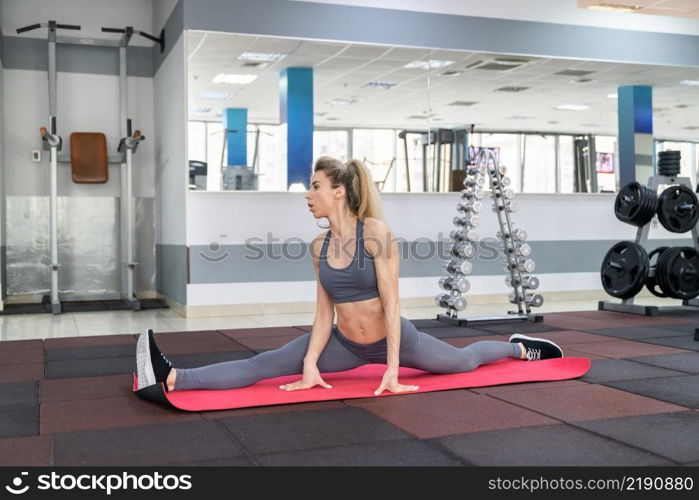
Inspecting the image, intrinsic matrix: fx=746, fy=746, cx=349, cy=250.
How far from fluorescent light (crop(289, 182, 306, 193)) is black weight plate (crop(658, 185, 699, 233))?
3265mm

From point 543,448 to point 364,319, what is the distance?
99 cm

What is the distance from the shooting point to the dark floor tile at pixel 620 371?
12.2 ft

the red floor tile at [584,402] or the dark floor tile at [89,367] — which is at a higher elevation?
the red floor tile at [584,402]

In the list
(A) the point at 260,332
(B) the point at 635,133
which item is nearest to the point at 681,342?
(A) the point at 260,332

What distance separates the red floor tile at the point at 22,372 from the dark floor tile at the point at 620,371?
9.25ft

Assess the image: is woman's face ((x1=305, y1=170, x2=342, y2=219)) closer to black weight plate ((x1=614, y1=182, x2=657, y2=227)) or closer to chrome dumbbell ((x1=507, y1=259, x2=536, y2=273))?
chrome dumbbell ((x1=507, y1=259, x2=536, y2=273))

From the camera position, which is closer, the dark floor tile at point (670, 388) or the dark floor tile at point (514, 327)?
the dark floor tile at point (670, 388)

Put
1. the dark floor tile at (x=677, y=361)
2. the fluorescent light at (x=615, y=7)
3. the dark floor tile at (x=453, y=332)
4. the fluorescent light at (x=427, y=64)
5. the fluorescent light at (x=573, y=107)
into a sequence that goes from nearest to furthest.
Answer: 1. the dark floor tile at (x=677, y=361)
2. the dark floor tile at (x=453, y=332)
3. the fluorescent light at (x=615, y=7)
4. the fluorescent light at (x=427, y=64)
5. the fluorescent light at (x=573, y=107)

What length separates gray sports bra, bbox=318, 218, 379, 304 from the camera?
3.16m

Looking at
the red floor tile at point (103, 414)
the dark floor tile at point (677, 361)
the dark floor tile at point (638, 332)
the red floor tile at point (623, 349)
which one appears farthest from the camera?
the dark floor tile at point (638, 332)

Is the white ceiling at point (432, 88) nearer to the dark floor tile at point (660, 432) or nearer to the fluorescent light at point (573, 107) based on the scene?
the fluorescent light at point (573, 107)

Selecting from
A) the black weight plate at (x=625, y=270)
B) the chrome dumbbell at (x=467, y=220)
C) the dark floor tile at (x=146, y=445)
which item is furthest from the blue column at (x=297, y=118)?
the dark floor tile at (x=146, y=445)

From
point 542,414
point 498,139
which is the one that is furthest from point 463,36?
point 542,414
